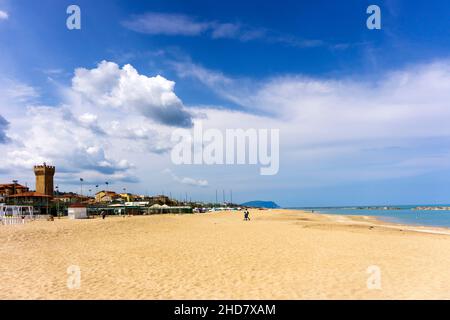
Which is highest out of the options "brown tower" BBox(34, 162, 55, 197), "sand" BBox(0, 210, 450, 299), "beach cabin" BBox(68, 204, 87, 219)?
"brown tower" BBox(34, 162, 55, 197)

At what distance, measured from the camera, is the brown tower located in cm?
8331

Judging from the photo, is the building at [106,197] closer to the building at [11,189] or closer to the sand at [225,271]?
the building at [11,189]

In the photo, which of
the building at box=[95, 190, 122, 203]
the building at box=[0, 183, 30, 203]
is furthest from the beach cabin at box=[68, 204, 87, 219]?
the building at box=[95, 190, 122, 203]

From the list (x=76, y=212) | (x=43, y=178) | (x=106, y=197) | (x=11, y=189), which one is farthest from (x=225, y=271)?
(x=106, y=197)

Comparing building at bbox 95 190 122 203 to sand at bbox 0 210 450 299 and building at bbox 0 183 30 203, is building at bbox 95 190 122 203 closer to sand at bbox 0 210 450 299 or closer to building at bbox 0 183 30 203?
building at bbox 0 183 30 203

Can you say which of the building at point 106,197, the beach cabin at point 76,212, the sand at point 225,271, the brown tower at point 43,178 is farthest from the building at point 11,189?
the sand at point 225,271

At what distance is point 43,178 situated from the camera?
83375 mm

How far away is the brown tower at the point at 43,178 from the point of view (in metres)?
83.3

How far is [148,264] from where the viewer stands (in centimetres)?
1174

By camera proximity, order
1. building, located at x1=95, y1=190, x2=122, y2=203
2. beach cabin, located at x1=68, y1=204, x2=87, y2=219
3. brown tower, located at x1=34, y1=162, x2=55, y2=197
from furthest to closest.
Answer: building, located at x1=95, y1=190, x2=122, y2=203, brown tower, located at x1=34, y1=162, x2=55, y2=197, beach cabin, located at x1=68, y1=204, x2=87, y2=219

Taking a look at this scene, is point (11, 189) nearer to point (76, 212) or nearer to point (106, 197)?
point (106, 197)
